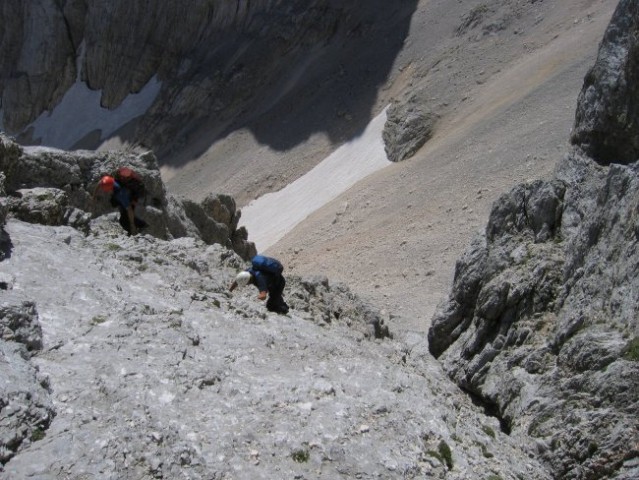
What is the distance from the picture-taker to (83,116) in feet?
248

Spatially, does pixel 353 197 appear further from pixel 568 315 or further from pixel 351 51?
pixel 568 315

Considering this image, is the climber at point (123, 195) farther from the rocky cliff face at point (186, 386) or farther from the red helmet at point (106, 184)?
the rocky cliff face at point (186, 386)

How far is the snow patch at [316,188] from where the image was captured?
4678 cm

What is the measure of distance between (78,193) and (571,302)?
492 inches

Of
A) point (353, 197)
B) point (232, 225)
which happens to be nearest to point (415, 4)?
point (353, 197)

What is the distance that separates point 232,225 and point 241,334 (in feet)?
54.2

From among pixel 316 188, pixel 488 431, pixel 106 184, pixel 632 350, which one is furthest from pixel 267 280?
pixel 316 188

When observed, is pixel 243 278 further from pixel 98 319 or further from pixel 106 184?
pixel 106 184

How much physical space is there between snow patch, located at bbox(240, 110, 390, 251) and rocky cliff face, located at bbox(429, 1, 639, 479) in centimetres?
2716

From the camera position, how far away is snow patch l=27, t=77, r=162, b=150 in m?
74.0

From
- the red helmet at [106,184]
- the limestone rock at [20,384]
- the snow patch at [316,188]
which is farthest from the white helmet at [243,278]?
the snow patch at [316,188]

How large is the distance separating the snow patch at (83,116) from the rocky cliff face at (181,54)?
1.75 feet

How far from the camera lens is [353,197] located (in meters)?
44.4

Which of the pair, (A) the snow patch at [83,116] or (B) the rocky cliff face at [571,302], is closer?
(B) the rocky cliff face at [571,302]
